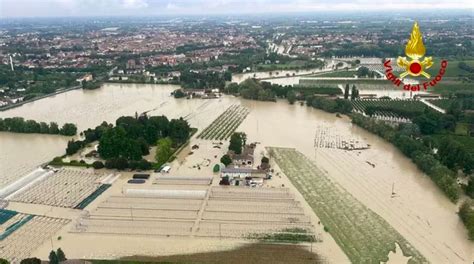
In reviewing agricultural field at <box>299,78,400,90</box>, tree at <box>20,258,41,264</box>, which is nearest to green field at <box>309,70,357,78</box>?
agricultural field at <box>299,78,400,90</box>

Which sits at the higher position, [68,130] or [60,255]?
[68,130]

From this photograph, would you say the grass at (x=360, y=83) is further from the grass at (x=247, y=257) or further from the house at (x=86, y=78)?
the grass at (x=247, y=257)

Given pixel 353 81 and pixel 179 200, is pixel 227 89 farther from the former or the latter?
pixel 179 200

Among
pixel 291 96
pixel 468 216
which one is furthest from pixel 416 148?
pixel 291 96

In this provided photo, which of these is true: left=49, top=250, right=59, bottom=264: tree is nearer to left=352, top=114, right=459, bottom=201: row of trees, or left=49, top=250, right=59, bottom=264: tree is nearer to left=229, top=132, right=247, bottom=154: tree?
left=229, top=132, right=247, bottom=154: tree

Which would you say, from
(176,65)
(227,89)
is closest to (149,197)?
(227,89)

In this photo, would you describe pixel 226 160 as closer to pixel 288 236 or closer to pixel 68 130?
pixel 288 236
